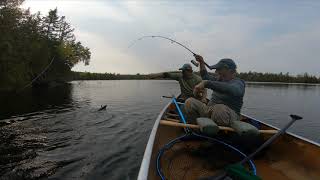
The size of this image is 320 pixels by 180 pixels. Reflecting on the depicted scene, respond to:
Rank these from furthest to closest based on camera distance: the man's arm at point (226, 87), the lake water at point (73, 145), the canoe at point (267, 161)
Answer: the lake water at point (73, 145), the man's arm at point (226, 87), the canoe at point (267, 161)

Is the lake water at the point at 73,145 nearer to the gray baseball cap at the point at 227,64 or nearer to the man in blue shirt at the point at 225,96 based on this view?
the man in blue shirt at the point at 225,96

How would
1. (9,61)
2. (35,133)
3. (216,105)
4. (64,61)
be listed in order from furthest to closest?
(64,61), (9,61), (35,133), (216,105)

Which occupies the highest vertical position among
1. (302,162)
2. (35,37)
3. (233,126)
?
(35,37)

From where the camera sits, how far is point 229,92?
532cm

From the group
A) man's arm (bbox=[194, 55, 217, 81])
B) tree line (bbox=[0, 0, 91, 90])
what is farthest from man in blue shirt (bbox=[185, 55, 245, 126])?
tree line (bbox=[0, 0, 91, 90])

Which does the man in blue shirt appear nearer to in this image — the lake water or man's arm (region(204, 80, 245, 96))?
man's arm (region(204, 80, 245, 96))

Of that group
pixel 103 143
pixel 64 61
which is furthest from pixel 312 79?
pixel 103 143

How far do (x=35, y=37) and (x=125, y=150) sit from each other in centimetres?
5624

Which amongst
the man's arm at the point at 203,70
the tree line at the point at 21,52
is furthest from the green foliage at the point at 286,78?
the man's arm at the point at 203,70

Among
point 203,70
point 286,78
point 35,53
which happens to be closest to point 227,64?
point 203,70

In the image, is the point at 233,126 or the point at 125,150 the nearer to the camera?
the point at 233,126

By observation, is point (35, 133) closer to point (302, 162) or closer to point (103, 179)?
point (103, 179)

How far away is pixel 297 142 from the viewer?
579cm

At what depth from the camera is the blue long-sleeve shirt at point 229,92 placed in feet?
17.2
